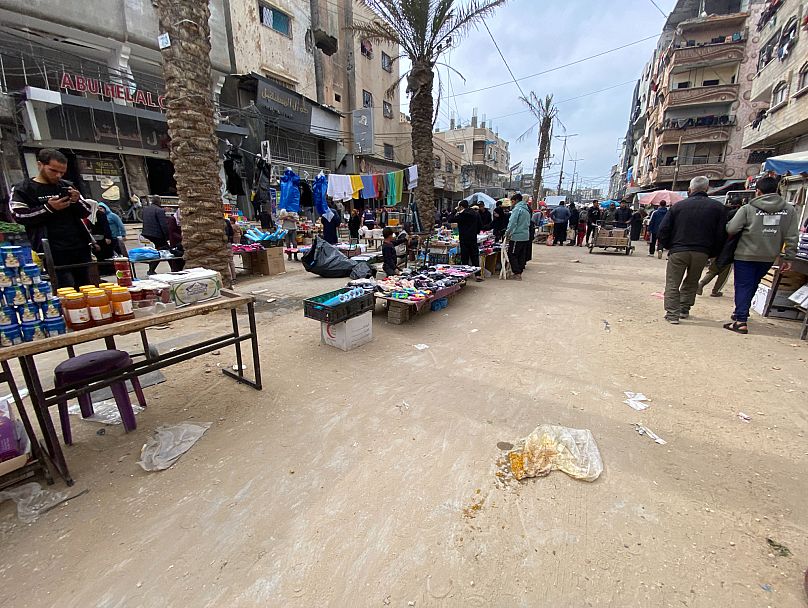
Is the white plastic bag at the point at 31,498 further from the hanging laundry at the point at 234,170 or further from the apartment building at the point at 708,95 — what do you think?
the apartment building at the point at 708,95

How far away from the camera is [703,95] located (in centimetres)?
2738

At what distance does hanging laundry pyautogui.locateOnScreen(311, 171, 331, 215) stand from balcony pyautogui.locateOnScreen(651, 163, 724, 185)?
29.6 meters

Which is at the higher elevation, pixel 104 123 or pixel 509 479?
pixel 104 123

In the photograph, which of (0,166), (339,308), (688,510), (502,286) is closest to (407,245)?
(502,286)

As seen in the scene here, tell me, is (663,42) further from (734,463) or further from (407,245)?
(734,463)

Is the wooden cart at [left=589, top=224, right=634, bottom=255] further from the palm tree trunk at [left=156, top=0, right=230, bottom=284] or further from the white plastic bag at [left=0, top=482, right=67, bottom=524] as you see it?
the white plastic bag at [left=0, top=482, right=67, bottom=524]

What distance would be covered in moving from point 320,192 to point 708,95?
106 feet

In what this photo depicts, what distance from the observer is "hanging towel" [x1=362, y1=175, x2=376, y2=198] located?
14.4 metres

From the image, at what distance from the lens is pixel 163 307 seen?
2.72 meters

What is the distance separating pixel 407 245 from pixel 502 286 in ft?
9.51

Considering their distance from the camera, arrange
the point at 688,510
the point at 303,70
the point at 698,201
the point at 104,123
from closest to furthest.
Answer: the point at 688,510 < the point at 698,201 < the point at 104,123 < the point at 303,70

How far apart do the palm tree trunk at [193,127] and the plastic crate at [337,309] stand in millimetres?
2607

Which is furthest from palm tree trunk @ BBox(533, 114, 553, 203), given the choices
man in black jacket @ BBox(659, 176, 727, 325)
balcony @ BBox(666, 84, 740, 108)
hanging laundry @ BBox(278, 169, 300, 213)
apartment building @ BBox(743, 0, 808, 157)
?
man in black jacket @ BBox(659, 176, 727, 325)

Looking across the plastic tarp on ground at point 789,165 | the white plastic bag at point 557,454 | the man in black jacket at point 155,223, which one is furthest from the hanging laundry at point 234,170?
the plastic tarp on ground at point 789,165
